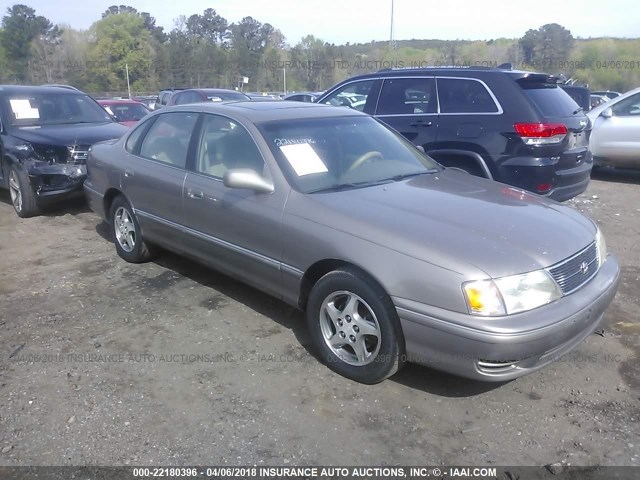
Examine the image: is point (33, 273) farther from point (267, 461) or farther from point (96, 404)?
point (267, 461)

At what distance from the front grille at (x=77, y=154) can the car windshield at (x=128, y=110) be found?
578 centimetres

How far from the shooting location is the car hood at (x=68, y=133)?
6.97 m

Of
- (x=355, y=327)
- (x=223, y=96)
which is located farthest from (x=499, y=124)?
(x=223, y=96)

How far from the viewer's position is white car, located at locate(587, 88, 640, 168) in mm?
9133

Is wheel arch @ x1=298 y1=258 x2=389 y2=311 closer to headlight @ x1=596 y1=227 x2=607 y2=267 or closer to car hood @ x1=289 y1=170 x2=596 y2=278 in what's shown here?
car hood @ x1=289 y1=170 x2=596 y2=278

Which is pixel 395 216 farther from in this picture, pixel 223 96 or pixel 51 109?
pixel 223 96

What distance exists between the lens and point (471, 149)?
20.1ft

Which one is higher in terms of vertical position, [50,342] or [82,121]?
[82,121]

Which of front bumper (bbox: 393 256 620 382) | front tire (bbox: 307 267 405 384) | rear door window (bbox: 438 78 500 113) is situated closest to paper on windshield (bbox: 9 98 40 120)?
rear door window (bbox: 438 78 500 113)

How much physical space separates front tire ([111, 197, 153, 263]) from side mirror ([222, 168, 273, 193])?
5.76ft

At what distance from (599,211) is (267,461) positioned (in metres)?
6.18

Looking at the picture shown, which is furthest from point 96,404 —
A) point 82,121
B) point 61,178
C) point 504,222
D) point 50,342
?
point 82,121

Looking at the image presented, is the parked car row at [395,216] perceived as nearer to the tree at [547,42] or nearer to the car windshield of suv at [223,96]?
the car windshield of suv at [223,96]

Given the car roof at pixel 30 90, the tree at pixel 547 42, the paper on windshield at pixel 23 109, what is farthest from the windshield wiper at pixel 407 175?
the tree at pixel 547 42
